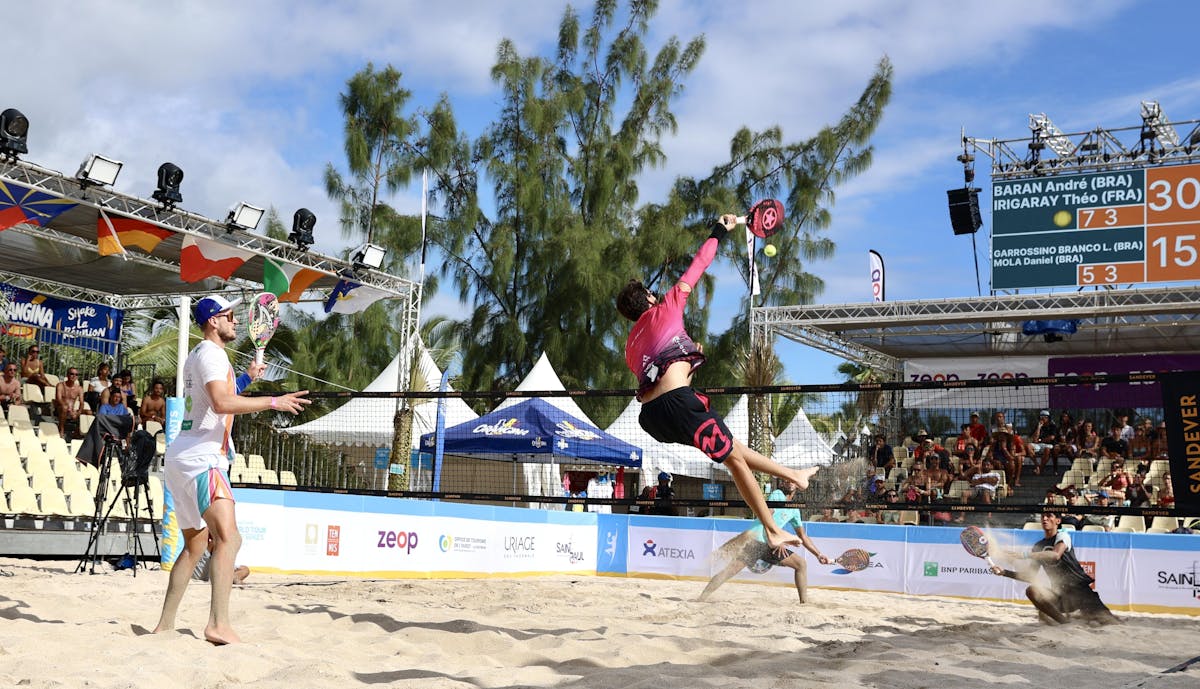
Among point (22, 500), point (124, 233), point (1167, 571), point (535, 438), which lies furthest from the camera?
point (535, 438)

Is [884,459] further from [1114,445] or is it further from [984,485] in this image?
[1114,445]

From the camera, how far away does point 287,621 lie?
583 centimetres

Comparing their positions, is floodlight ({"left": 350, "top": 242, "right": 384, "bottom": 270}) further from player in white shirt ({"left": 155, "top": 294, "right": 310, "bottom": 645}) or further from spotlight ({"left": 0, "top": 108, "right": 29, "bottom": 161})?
player in white shirt ({"left": 155, "top": 294, "right": 310, "bottom": 645})

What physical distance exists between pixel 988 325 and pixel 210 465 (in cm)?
1888

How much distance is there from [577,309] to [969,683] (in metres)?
23.9

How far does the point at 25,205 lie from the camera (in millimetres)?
12031

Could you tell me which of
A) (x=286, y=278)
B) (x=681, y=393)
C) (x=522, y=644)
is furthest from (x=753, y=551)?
(x=286, y=278)

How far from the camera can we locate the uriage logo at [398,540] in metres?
11.2

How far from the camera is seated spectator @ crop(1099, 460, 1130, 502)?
1195 centimetres

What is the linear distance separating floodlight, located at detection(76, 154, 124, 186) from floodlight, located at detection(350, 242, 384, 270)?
3.86 m

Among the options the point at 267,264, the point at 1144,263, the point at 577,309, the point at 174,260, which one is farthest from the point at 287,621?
the point at 577,309

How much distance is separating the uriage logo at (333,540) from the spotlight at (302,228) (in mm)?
5316

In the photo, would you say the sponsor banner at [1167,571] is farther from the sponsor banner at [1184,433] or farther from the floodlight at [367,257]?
the floodlight at [367,257]

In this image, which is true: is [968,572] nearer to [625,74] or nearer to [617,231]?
[617,231]
